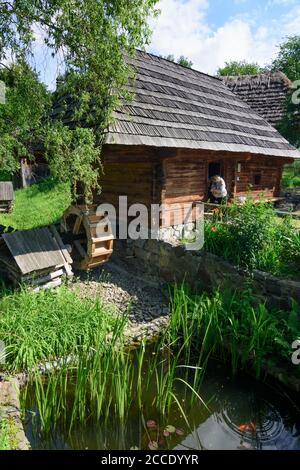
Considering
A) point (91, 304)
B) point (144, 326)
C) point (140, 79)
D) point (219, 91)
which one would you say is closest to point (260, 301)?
point (144, 326)

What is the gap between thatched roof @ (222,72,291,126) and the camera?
15.8m

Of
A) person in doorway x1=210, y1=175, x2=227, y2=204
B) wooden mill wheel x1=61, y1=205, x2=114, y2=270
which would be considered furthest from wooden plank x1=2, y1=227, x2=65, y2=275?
person in doorway x1=210, y1=175, x2=227, y2=204

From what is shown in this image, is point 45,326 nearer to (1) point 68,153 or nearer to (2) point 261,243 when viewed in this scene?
(1) point 68,153

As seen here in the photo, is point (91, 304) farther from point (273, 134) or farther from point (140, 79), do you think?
point (273, 134)

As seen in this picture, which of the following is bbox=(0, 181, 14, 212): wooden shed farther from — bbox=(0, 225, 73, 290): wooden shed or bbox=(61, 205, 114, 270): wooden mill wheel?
bbox=(0, 225, 73, 290): wooden shed

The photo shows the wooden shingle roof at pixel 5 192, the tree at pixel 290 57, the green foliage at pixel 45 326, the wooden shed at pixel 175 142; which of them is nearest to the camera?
the green foliage at pixel 45 326

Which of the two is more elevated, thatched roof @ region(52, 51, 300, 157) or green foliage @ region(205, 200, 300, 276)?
thatched roof @ region(52, 51, 300, 157)

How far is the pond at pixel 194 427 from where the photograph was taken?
3.79m

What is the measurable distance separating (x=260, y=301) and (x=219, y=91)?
9.20m

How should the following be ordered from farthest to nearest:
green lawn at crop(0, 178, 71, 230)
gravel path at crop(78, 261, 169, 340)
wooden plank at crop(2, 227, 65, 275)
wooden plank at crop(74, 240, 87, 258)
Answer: green lawn at crop(0, 178, 71, 230) < wooden plank at crop(74, 240, 87, 258) < gravel path at crop(78, 261, 169, 340) < wooden plank at crop(2, 227, 65, 275)

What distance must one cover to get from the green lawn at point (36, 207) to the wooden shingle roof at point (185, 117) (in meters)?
3.64

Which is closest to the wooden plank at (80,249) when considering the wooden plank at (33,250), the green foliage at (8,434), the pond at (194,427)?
the wooden plank at (33,250)

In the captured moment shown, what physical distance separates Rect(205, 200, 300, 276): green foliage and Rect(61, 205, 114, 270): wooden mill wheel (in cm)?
258

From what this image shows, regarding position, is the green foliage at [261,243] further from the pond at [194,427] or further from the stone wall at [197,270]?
the pond at [194,427]
